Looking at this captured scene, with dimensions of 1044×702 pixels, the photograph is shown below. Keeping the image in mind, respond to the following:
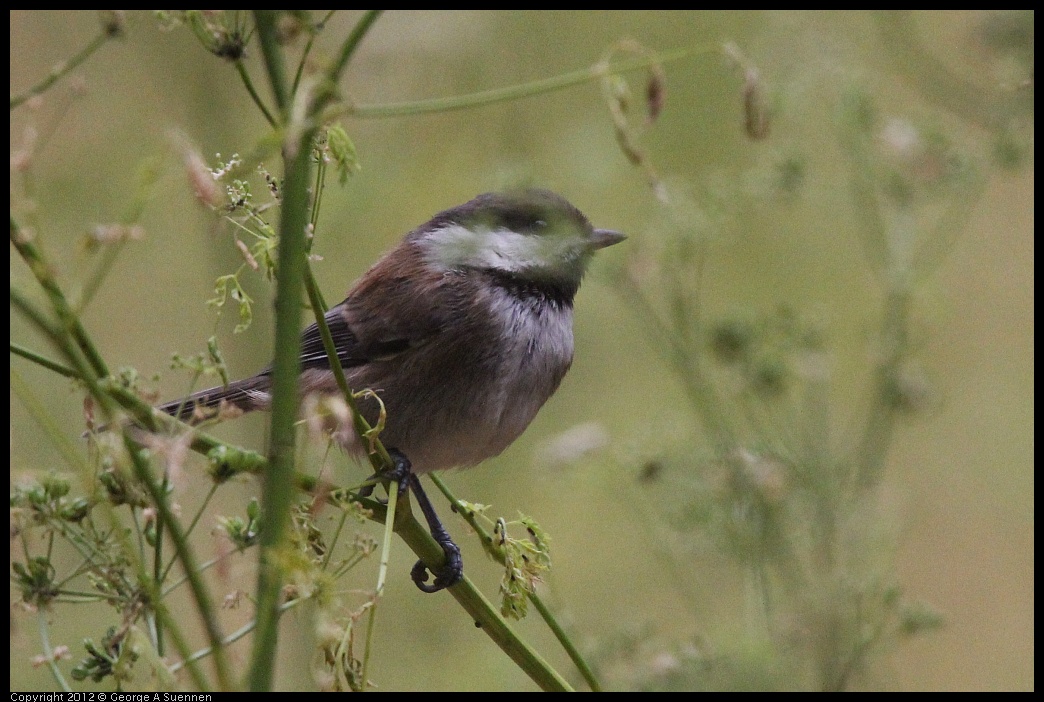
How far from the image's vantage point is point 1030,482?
12.7 feet

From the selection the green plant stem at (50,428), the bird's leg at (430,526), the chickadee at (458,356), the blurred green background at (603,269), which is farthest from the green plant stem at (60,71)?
the blurred green background at (603,269)

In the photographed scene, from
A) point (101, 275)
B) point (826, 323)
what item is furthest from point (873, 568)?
point (101, 275)

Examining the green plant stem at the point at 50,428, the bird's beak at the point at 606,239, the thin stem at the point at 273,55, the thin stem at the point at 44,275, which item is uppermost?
the bird's beak at the point at 606,239

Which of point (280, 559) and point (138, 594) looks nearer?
point (280, 559)

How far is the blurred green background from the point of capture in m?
3.12

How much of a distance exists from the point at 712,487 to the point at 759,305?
1.58 meters

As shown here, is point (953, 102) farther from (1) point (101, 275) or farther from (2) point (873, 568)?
(1) point (101, 275)

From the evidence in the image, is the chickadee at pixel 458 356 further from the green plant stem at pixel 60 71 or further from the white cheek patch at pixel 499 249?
the green plant stem at pixel 60 71

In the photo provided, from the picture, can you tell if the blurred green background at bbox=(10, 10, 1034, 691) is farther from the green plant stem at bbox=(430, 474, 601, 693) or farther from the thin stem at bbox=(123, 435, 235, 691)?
the thin stem at bbox=(123, 435, 235, 691)

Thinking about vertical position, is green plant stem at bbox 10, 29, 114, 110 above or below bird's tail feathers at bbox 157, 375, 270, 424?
above

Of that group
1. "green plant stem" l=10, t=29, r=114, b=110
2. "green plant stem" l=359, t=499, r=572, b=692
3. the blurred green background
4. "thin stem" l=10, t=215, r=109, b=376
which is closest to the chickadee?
the blurred green background

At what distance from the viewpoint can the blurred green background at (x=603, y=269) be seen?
312 cm

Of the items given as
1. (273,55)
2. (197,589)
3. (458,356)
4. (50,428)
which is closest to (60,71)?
(273,55)

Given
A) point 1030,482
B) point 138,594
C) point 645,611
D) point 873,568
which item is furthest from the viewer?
point 645,611
